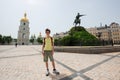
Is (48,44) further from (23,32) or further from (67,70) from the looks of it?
(23,32)

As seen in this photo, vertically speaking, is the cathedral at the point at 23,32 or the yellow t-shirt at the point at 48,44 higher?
the cathedral at the point at 23,32

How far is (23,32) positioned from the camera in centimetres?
9150

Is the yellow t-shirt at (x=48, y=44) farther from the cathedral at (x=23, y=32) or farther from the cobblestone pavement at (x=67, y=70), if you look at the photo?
the cathedral at (x=23, y=32)

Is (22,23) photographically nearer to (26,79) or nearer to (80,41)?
(80,41)

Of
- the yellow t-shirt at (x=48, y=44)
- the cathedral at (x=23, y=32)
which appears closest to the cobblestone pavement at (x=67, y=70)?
the yellow t-shirt at (x=48, y=44)


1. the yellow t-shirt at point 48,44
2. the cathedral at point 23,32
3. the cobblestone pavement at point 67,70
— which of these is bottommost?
the cobblestone pavement at point 67,70

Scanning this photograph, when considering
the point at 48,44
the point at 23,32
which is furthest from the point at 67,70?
the point at 23,32

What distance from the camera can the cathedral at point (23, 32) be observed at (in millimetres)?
89062

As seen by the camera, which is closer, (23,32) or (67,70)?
(67,70)

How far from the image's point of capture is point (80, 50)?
1623 centimetres

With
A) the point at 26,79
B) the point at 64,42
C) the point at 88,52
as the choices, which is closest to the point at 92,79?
the point at 26,79

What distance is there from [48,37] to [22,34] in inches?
3476

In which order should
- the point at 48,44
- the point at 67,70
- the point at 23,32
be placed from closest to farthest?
the point at 48,44 < the point at 67,70 < the point at 23,32

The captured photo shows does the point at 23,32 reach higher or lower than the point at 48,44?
higher
